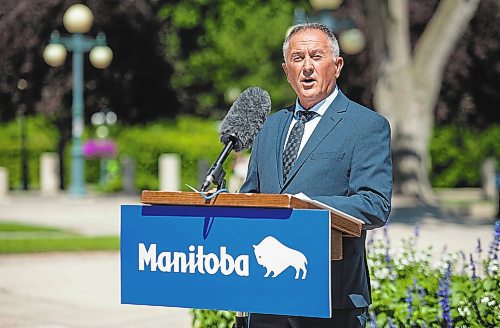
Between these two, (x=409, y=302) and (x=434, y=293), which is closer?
(x=409, y=302)

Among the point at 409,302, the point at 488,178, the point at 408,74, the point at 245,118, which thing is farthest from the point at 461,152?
the point at 245,118

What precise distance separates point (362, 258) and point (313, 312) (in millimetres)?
472

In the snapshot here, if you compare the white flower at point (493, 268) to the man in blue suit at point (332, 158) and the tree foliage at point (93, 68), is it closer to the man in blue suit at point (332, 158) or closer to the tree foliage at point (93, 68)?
A: the man in blue suit at point (332, 158)

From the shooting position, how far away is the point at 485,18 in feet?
105

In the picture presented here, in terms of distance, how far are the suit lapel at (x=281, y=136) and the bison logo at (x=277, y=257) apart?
0.42 meters

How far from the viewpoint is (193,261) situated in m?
3.61

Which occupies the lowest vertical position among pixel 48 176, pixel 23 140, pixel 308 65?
pixel 308 65

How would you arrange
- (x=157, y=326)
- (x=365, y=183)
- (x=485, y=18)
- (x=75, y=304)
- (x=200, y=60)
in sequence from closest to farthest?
(x=365, y=183) < (x=157, y=326) < (x=75, y=304) < (x=485, y=18) < (x=200, y=60)

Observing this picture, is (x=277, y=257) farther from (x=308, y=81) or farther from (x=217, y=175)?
(x=308, y=81)

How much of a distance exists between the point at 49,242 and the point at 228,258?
12778 mm

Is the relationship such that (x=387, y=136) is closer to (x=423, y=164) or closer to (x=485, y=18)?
(x=423, y=164)

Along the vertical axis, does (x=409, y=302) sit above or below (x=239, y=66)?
below

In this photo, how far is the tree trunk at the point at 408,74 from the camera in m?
23.9

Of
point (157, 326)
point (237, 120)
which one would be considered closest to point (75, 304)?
point (157, 326)
